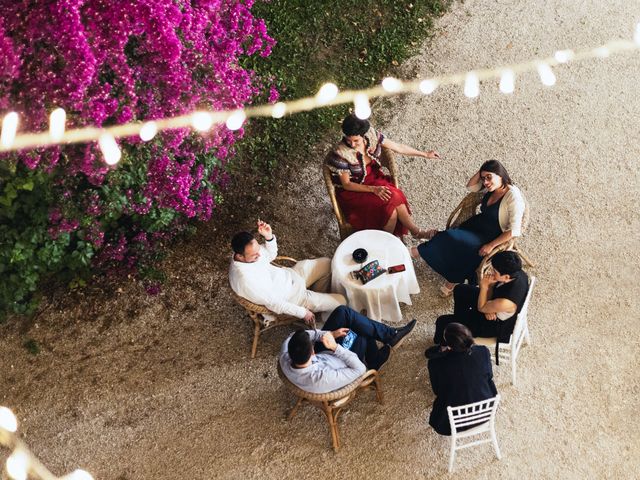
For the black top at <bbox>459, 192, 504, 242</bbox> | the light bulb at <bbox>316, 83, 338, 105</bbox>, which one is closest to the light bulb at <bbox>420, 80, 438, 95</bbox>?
the light bulb at <bbox>316, 83, 338, 105</bbox>

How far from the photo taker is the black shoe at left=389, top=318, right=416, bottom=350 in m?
5.34

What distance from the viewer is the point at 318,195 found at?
22.2 feet

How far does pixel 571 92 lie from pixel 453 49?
4.77 ft

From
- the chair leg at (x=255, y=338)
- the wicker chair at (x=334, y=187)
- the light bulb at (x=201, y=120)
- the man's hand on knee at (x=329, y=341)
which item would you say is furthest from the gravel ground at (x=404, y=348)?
the light bulb at (x=201, y=120)

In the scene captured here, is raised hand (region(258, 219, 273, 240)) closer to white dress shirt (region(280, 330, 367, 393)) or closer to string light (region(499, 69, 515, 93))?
white dress shirt (region(280, 330, 367, 393))

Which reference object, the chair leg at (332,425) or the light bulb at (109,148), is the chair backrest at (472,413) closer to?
the chair leg at (332,425)

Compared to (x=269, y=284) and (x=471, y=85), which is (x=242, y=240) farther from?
(x=471, y=85)

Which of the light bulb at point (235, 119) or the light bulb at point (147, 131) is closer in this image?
the light bulb at point (147, 131)

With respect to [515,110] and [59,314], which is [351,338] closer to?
[59,314]

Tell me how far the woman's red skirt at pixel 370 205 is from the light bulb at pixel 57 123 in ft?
8.44

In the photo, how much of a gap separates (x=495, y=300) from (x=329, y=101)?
11.0 feet

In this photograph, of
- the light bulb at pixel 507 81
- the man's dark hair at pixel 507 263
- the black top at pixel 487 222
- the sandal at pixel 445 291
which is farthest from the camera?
the light bulb at pixel 507 81

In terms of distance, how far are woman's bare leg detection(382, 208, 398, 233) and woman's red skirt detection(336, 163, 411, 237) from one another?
0.09 feet

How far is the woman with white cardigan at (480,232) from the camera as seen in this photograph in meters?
5.50
